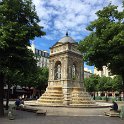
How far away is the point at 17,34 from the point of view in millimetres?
23703

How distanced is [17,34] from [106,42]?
876 centimetres

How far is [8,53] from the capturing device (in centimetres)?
2448

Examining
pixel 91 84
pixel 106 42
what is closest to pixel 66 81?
pixel 106 42

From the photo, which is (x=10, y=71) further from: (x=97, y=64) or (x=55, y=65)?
(x=55, y=65)

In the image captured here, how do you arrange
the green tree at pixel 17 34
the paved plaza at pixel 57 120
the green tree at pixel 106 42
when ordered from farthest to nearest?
the green tree at pixel 106 42 < the green tree at pixel 17 34 < the paved plaza at pixel 57 120

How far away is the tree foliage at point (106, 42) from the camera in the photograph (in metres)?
25.9

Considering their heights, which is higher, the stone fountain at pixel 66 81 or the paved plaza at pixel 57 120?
the stone fountain at pixel 66 81

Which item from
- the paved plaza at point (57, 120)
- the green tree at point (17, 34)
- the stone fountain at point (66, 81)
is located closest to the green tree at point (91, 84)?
the stone fountain at point (66, 81)

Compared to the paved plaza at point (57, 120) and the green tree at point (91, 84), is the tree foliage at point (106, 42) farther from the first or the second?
the green tree at point (91, 84)

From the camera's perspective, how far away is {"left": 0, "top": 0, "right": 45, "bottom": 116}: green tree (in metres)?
24.0

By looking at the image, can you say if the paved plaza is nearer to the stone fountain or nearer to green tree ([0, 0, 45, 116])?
green tree ([0, 0, 45, 116])

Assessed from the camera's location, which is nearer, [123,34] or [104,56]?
[123,34]

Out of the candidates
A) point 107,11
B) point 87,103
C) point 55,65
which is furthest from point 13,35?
point 55,65

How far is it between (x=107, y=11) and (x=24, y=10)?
27.5 feet
